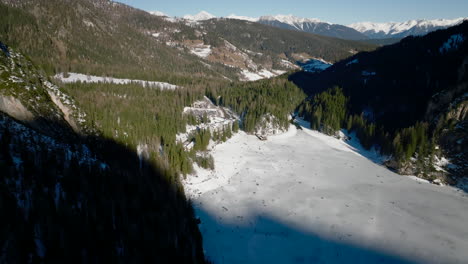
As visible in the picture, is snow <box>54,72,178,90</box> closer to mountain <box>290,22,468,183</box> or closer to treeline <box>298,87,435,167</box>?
treeline <box>298,87,435,167</box>

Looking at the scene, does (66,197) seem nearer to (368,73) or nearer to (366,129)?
(366,129)

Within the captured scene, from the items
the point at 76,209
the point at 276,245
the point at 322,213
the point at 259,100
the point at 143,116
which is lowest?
the point at 276,245

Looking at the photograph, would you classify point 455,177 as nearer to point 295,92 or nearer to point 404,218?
point 404,218

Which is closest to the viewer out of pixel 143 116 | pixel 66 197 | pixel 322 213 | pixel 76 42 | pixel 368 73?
pixel 66 197

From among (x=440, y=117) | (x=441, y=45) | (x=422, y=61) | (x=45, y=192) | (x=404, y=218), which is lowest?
(x=404, y=218)

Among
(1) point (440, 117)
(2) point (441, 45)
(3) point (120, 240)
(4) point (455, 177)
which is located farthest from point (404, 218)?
(2) point (441, 45)

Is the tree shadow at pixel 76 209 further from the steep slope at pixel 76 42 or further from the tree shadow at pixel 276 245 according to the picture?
the steep slope at pixel 76 42

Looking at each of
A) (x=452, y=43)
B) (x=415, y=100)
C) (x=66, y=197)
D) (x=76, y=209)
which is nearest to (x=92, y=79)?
(x=66, y=197)
